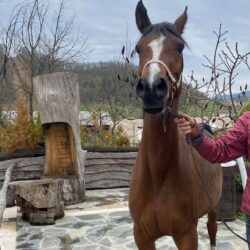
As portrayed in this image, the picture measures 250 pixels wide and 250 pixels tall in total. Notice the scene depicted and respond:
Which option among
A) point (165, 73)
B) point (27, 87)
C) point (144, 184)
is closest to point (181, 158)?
point (144, 184)

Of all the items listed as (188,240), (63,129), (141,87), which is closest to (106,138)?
(63,129)

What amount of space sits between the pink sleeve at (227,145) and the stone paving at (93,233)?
8.12 feet

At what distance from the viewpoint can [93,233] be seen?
5.00 meters

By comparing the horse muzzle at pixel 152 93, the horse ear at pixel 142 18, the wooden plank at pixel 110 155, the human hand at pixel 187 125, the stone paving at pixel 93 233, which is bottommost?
the stone paving at pixel 93 233

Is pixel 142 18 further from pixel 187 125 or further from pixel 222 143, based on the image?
pixel 222 143

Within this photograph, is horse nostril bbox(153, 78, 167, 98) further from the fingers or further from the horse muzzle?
the fingers

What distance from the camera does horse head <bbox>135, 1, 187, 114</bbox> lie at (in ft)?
5.77

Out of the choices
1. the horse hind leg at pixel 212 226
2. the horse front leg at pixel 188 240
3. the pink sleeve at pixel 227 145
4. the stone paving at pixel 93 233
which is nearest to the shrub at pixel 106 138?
the stone paving at pixel 93 233

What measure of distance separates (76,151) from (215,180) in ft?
12.2

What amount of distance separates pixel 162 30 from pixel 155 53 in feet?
0.79

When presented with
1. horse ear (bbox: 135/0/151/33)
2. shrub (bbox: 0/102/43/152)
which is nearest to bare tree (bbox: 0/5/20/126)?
shrub (bbox: 0/102/43/152)

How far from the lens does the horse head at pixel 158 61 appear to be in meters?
1.76

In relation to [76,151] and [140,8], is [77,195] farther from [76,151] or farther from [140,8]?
[140,8]

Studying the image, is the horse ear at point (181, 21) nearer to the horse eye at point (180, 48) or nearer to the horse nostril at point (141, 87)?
the horse eye at point (180, 48)
